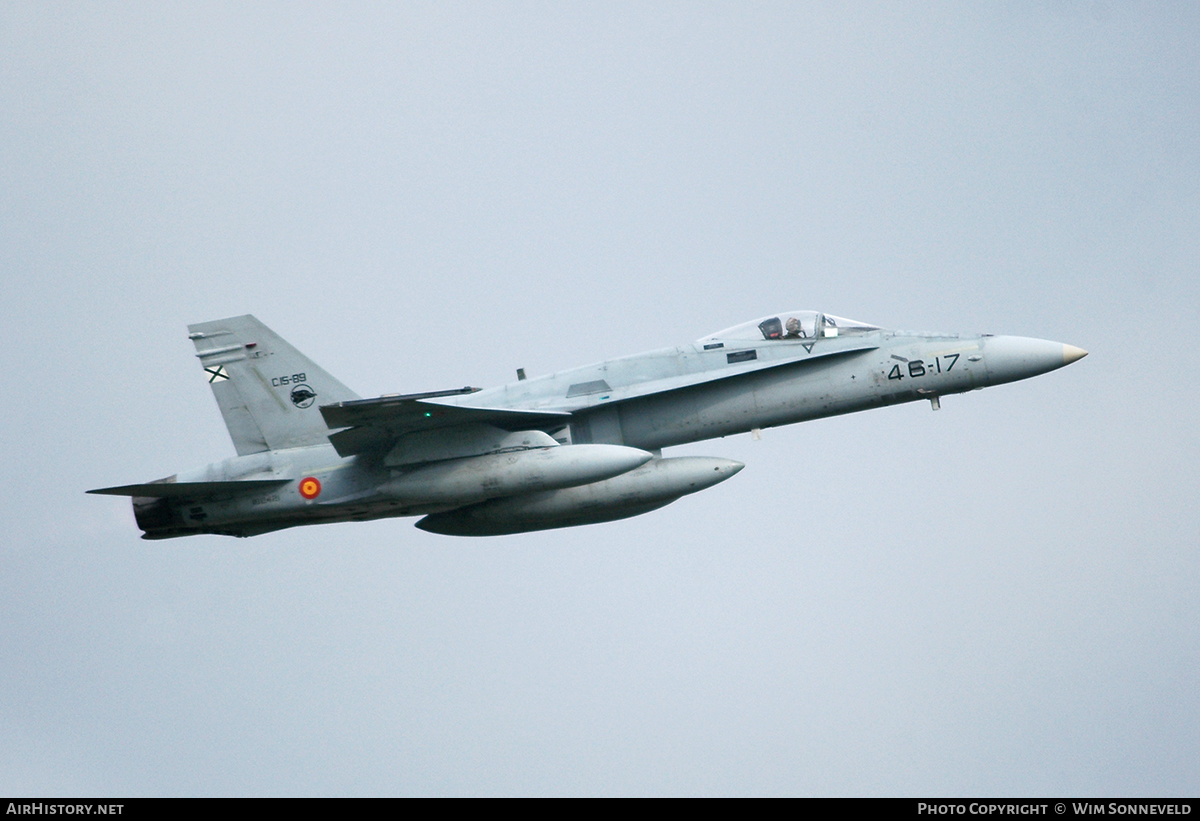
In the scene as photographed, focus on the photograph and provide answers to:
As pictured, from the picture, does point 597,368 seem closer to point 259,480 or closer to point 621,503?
point 621,503

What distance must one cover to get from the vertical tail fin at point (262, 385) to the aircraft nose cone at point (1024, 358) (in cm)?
1018

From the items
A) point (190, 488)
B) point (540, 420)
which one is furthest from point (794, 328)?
point (190, 488)

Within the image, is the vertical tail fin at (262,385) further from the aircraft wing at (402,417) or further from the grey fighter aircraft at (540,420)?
the aircraft wing at (402,417)

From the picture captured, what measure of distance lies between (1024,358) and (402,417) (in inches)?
377

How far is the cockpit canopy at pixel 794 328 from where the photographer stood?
2453cm

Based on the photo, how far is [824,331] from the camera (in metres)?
24.5

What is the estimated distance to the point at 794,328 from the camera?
24.6 metres

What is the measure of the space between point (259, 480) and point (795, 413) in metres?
8.50

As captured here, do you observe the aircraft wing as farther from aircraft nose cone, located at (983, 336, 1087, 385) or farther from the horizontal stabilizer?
aircraft nose cone, located at (983, 336, 1087, 385)

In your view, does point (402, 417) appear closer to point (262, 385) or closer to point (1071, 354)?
point (262, 385)

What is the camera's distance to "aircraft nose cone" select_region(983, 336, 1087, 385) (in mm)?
23859

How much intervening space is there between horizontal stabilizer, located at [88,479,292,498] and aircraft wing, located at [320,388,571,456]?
1.41 m

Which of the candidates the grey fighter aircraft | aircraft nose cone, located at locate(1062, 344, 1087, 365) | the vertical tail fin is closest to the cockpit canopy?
the grey fighter aircraft
